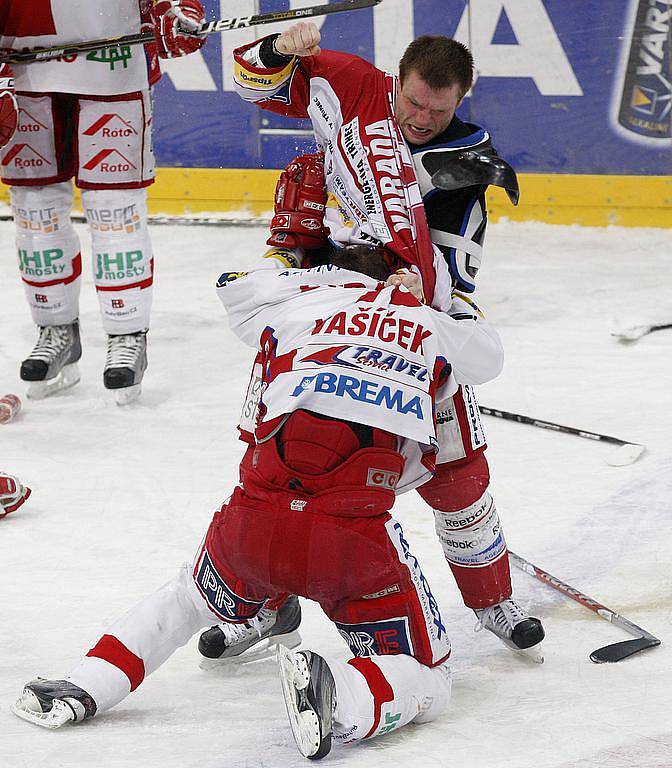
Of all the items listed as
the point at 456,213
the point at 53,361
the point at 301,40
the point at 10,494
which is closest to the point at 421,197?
the point at 456,213

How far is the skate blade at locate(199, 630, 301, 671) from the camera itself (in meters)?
2.43

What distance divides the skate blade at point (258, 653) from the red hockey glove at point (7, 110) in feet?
6.27

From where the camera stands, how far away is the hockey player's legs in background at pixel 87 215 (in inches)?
156

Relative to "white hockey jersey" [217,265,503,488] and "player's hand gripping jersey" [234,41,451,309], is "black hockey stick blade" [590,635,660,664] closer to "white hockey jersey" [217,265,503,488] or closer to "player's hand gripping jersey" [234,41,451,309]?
"white hockey jersey" [217,265,503,488]

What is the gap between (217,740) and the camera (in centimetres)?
207

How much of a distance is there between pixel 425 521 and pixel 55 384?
1579 millimetres

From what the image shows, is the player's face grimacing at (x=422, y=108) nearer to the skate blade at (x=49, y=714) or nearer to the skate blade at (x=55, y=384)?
the skate blade at (x=49, y=714)

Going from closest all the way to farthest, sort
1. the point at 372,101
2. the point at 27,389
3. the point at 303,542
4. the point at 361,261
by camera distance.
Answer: the point at 303,542
the point at 361,261
the point at 372,101
the point at 27,389

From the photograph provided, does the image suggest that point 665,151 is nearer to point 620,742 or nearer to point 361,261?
point 361,261

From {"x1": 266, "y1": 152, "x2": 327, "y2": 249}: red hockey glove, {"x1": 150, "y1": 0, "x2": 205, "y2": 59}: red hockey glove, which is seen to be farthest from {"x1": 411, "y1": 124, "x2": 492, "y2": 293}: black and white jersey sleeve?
{"x1": 150, "y1": 0, "x2": 205, "y2": 59}: red hockey glove

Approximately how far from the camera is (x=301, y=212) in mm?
2570

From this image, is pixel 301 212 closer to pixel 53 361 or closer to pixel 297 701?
pixel 297 701

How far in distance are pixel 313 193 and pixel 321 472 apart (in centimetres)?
75

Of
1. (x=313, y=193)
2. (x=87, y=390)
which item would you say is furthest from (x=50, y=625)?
(x=87, y=390)
